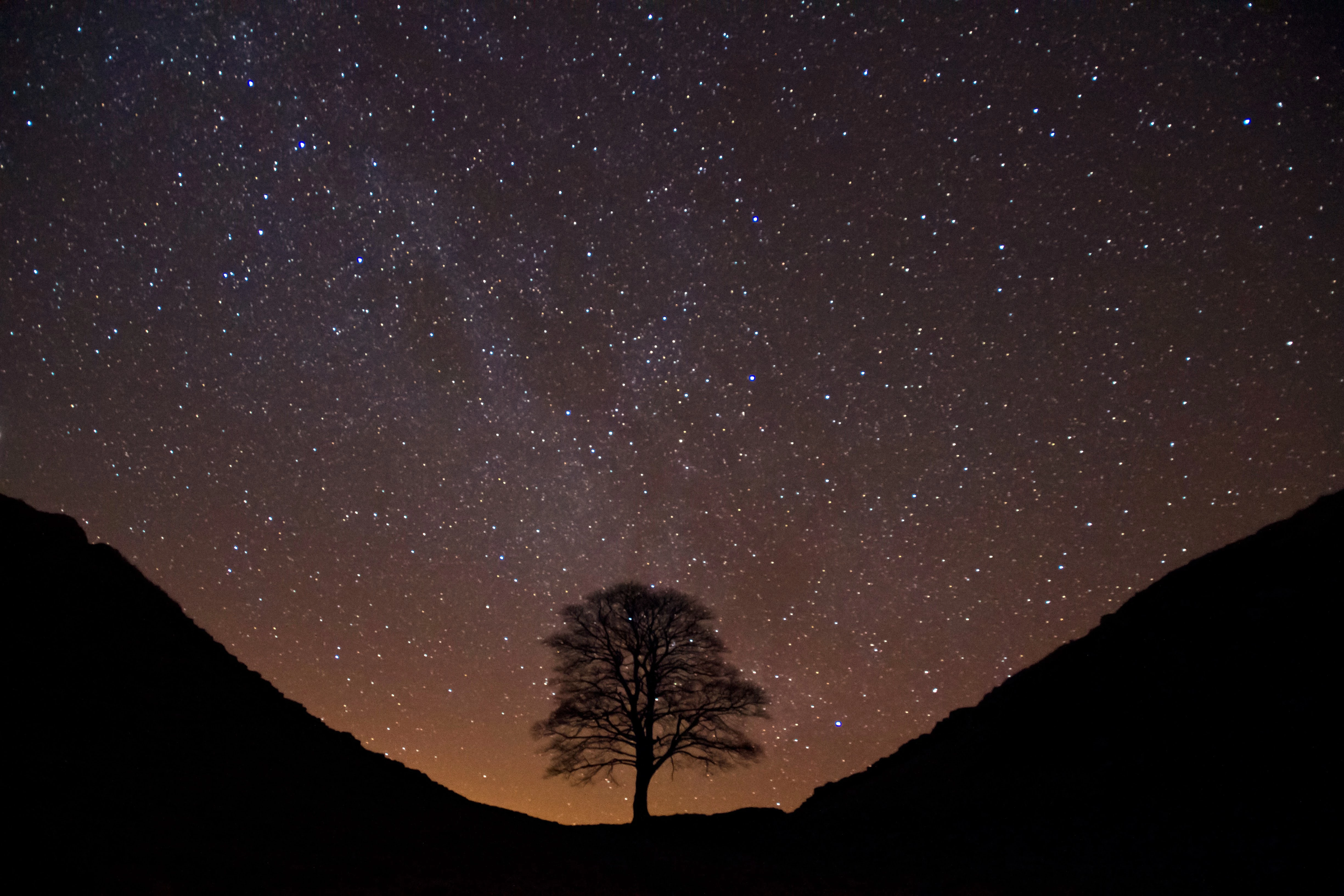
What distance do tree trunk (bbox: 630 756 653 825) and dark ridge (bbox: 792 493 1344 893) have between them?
462 centimetres

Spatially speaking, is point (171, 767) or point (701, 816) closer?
point (171, 767)

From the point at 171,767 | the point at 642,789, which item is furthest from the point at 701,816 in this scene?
the point at 171,767

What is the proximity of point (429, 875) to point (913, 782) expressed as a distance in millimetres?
16991

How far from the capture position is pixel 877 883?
34.4 ft

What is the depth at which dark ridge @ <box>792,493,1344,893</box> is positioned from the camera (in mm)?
10914

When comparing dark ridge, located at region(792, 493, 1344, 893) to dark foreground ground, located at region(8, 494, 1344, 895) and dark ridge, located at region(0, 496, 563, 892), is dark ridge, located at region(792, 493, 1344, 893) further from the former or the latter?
dark ridge, located at region(0, 496, 563, 892)

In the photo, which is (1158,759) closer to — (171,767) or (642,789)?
(642,789)

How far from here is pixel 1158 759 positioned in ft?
48.8

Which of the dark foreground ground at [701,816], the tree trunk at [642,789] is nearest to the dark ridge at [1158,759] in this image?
the dark foreground ground at [701,816]

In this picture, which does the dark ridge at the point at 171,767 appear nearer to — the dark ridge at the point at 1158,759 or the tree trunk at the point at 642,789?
the tree trunk at the point at 642,789

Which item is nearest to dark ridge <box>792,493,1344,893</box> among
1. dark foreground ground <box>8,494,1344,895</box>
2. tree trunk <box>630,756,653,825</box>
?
dark foreground ground <box>8,494,1344,895</box>

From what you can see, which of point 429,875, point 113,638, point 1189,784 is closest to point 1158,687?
point 1189,784

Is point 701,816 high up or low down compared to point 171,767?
down

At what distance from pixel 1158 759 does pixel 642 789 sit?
12.4 m
